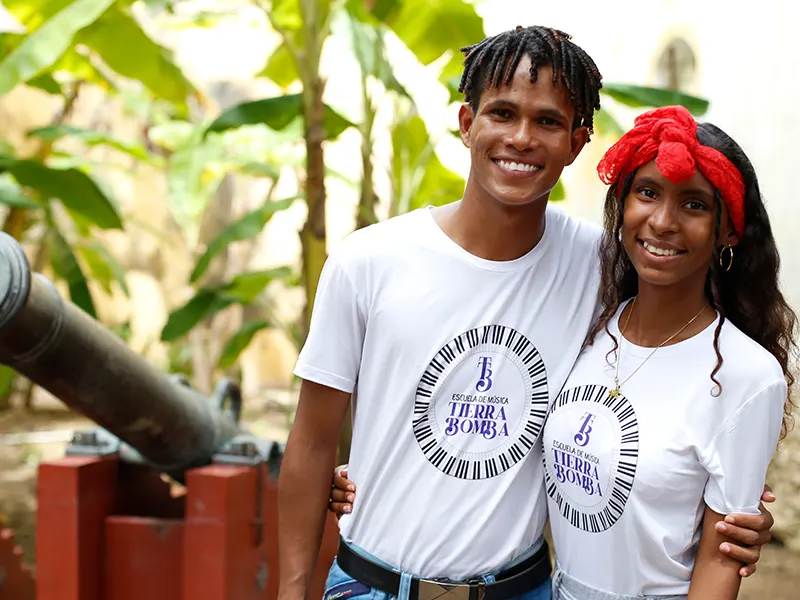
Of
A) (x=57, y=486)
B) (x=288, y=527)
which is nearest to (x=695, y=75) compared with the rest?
(x=57, y=486)

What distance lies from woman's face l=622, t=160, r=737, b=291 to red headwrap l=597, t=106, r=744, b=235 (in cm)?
2

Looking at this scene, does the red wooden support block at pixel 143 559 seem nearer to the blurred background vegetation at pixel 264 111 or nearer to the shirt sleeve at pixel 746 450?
the blurred background vegetation at pixel 264 111

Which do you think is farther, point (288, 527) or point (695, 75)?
point (695, 75)

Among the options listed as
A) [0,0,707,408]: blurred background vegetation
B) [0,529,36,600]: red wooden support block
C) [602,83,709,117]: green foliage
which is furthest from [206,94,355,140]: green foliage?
[0,529,36,600]: red wooden support block

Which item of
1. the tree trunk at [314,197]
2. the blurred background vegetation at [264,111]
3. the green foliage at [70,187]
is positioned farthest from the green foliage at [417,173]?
the green foliage at [70,187]

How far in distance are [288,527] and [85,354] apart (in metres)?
1.00

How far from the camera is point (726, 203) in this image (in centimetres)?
149

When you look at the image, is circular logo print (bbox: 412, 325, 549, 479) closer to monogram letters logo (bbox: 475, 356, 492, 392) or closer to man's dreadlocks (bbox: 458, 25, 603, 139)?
monogram letters logo (bbox: 475, 356, 492, 392)

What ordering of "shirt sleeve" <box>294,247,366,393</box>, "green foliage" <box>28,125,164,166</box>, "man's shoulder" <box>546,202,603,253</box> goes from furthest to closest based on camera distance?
"green foliage" <box>28,125,164,166</box> → "man's shoulder" <box>546,202,603,253</box> → "shirt sleeve" <box>294,247,366,393</box>

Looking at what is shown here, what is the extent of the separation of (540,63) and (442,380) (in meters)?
0.56

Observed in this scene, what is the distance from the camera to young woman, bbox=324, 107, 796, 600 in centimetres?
139

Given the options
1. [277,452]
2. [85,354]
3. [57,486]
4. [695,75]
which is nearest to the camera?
[85,354]

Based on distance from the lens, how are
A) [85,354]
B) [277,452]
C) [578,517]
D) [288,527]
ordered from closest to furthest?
[578,517] < [288,527] < [85,354] < [277,452]

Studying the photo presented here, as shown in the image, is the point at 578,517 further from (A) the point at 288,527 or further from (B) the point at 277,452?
(B) the point at 277,452
